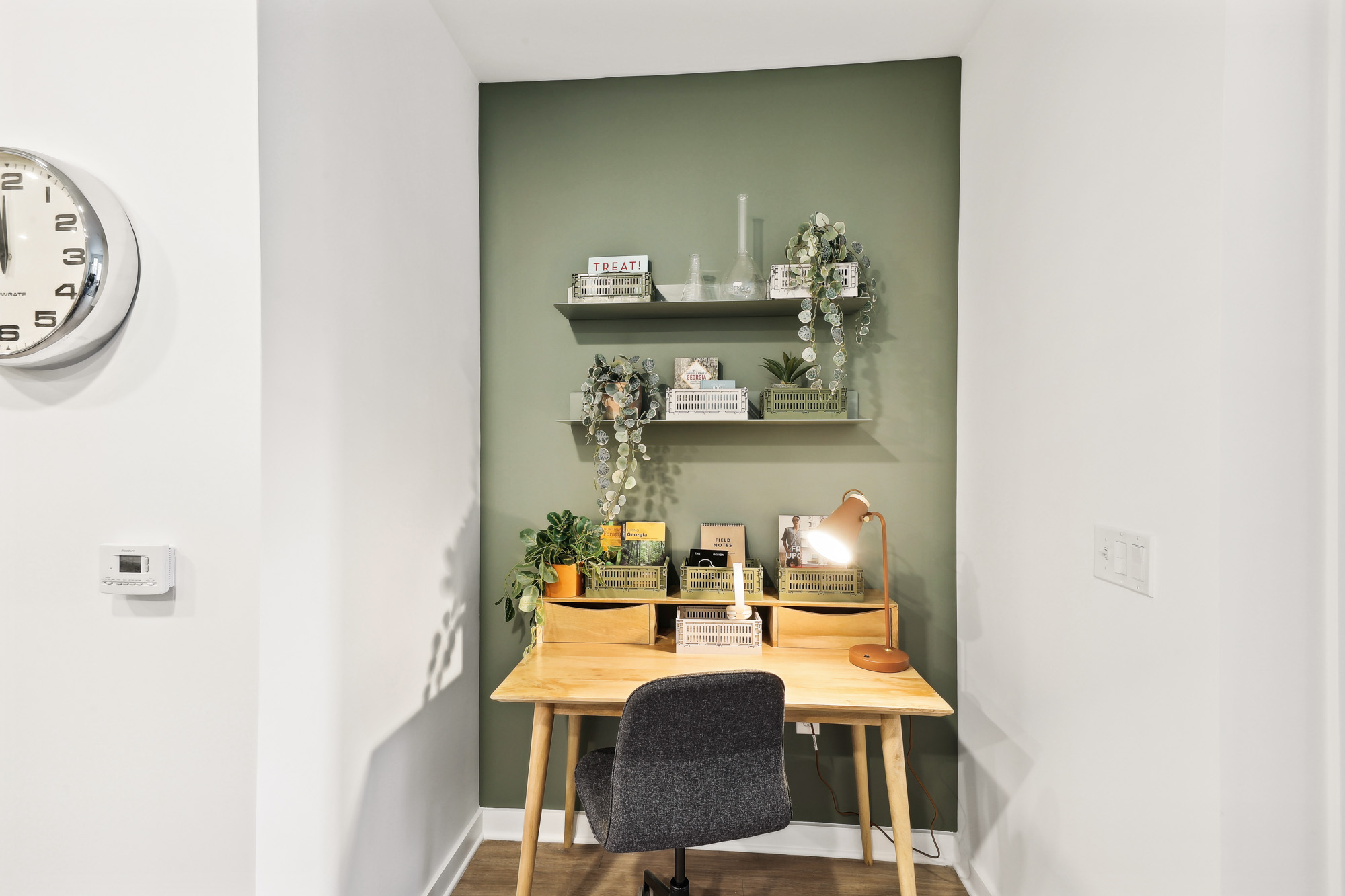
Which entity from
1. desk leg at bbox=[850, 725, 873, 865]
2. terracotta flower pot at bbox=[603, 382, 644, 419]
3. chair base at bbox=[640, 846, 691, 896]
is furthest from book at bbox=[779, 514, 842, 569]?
chair base at bbox=[640, 846, 691, 896]

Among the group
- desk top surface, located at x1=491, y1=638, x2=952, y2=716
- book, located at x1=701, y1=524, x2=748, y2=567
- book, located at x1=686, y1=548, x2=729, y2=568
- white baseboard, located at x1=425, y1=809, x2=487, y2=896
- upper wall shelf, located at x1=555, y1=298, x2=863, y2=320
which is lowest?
white baseboard, located at x1=425, y1=809, x2=487, y2=896

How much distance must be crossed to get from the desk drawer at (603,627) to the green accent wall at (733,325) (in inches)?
11.6

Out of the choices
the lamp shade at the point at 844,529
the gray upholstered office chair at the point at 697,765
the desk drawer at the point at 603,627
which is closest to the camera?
the gray upholstered office chair at the point at 697,765

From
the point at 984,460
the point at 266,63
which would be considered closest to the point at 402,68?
the point at 266,63

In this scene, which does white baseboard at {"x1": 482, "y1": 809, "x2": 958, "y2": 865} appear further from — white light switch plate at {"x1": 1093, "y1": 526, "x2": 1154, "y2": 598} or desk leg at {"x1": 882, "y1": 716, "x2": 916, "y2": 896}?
white light switch plate at {"x1": 1093, "y1": 526, "x2": 1154, "y2": 598}

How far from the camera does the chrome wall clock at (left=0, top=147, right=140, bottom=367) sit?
1053 millimetres

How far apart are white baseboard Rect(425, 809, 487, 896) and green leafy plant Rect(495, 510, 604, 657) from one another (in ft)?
2.13

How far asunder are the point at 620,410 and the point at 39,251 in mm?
1296

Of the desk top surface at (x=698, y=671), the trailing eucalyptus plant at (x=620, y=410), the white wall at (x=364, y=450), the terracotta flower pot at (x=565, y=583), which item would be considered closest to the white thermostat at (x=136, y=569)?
the white wall at (x=364, y=450)

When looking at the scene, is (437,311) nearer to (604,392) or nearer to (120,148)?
(604,392)

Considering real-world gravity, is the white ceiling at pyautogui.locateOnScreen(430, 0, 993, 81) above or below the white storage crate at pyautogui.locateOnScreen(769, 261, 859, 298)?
above

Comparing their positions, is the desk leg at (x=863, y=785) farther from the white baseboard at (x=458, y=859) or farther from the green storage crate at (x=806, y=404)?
the white baseboard at (x=458, y=859)

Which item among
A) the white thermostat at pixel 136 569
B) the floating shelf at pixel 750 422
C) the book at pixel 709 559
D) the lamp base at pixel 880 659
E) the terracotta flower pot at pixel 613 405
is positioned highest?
the terracotta flower pot at pixel 613 405

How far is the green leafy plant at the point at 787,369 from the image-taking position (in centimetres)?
194
